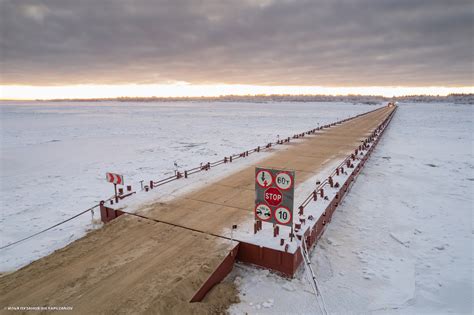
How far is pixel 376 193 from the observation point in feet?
43.8

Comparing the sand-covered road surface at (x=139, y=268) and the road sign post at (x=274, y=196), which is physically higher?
the road sign post at (x=274, y=196)

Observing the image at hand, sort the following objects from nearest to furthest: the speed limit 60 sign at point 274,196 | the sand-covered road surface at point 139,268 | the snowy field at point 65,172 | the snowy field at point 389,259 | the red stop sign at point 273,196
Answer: the sand-covered road surface at point 139,268 < the snowy field at point 389,259 < the speed limit 60 sign at point 274,196 < the red stop sign at point 273,196 < the snowy field at point 65,172

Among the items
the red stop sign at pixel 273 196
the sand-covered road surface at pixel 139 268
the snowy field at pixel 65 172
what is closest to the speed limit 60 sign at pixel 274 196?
the red stop sign at pixel 273 196

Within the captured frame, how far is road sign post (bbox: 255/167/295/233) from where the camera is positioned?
6.52 meters

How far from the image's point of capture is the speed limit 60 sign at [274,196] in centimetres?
652

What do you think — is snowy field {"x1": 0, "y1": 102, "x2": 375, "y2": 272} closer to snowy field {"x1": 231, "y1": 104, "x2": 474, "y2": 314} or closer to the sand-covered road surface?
the sand-covered road surface

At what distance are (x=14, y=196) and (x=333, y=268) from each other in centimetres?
1384

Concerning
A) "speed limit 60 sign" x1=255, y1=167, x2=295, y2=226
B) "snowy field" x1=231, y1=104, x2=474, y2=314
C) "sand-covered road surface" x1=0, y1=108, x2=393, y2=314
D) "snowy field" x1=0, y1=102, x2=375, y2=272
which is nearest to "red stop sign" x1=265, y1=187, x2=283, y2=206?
"speed limit 60 sign" x1=255, y1=167, x2=295, y2=226

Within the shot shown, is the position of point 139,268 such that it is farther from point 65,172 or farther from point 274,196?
point 65,172

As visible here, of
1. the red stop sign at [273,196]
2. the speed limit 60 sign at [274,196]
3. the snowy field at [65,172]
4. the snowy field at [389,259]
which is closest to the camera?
the snowy field at [389,259]

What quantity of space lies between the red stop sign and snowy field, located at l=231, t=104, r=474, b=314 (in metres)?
1.70

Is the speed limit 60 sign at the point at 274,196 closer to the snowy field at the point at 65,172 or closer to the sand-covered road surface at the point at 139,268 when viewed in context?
the sand-covered road surface at the point at 139,268

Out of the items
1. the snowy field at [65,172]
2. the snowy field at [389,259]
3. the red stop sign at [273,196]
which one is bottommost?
the snowy field at [389,259]

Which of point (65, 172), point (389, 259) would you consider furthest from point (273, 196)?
point (65, 172)
